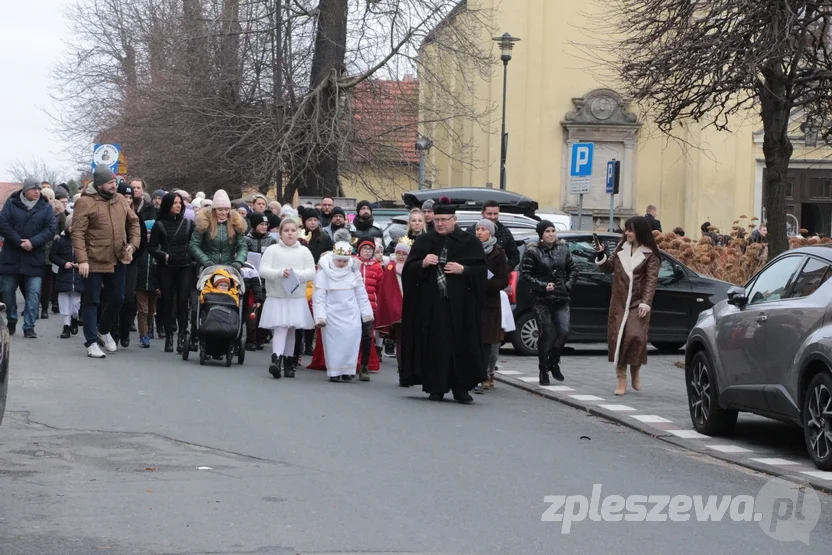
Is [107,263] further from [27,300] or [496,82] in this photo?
[496,82]

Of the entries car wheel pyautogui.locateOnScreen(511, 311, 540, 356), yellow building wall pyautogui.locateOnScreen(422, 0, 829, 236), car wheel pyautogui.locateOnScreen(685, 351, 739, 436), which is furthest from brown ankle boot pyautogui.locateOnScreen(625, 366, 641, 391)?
yellow building wall pyautogui.locateOnScreen(422, 0, 829, 236)

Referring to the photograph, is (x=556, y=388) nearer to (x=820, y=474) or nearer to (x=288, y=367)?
(x=288, y=367)

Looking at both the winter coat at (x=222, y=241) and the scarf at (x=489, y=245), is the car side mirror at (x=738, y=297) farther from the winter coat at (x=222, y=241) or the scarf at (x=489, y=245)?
the winter coat at (x=222, y=241)

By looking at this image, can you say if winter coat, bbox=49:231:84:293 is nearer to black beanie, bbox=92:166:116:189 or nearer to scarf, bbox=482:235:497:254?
black beanie, bbox=92:166:116:189

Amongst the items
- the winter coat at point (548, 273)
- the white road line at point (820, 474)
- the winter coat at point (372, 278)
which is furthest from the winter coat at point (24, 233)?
the white road line at point (820, 474)

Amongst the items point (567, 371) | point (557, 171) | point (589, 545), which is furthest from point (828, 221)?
point (589, 545)

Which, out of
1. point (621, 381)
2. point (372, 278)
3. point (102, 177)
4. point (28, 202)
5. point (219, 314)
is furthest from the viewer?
point (28, 202)

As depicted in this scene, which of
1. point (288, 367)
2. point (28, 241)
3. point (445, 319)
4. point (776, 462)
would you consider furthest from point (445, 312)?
point (28, 241)

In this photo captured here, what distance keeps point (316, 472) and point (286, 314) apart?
663 cm

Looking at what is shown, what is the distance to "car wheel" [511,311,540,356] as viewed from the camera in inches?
767

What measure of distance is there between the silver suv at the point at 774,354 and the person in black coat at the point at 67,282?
9.99m

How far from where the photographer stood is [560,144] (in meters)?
47.3

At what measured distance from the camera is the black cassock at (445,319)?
13.8 m

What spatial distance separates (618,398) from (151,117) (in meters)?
29.0
